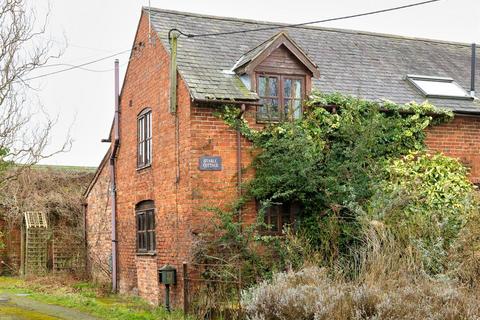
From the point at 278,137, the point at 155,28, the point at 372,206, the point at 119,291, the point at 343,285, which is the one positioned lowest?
the point at 119,291

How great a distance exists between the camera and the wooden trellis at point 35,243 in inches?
1008

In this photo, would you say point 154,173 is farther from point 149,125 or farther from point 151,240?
point 151,240

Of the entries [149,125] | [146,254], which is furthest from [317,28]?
[146,254]

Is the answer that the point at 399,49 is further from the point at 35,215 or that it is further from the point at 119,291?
the point at 35,215

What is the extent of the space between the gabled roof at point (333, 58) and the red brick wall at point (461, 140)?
414 mm

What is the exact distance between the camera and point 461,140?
17.5m

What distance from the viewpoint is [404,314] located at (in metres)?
9.17

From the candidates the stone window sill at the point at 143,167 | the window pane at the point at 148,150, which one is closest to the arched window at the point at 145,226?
the stone window sill at the point at 143,167

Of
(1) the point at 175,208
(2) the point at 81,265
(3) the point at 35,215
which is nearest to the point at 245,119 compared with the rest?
(1) the point at 175,208

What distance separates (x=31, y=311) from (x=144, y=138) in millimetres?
5278

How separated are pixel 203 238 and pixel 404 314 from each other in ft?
19.8

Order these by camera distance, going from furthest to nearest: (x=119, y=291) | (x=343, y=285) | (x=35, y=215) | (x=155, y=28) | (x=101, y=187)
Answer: (x=35, y=215), (x=101, y=187), (x=119, y=291), (x=155, y=28), (x=343, y=285)

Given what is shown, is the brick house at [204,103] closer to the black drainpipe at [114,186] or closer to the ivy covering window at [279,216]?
the black drainpipe at [114,186]

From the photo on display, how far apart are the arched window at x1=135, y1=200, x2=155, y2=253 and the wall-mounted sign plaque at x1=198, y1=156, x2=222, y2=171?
3.00 meters
